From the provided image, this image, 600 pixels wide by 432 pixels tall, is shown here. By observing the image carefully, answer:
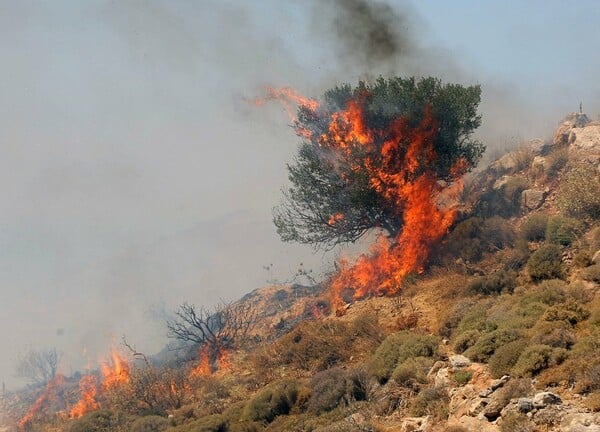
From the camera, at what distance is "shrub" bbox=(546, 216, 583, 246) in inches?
828

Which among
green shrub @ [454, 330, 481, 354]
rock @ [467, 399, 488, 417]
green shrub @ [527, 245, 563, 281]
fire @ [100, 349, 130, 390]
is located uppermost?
fire @ [100, 349, 130, 390]

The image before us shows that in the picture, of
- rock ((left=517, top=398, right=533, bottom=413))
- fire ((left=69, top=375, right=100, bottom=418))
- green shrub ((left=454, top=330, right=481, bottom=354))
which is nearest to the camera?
rock ((left=517, top=398, right=533, bottom=413))

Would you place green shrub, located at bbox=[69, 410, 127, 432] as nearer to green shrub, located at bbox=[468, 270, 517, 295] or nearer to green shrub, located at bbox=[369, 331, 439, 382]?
green shrub, located at bbox=[369, 331, 439, 382]

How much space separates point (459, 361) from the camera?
1416 cm

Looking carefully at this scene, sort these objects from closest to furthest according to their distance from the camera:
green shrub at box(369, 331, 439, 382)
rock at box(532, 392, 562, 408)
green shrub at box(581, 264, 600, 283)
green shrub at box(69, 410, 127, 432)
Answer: rock at box(532, 392, 562, 408)
green shrub at box(581, 264, 600, 283)
green shrub at box(369, 331, 439, 382)
green shrub at box(69, 410, 127, 432)

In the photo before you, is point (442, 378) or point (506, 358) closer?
point (506, 358)

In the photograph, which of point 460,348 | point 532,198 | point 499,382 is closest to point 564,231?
point 532,198

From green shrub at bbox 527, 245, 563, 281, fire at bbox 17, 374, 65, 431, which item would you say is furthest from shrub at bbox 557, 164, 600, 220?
fire at bbox 17, 374, 65, 431

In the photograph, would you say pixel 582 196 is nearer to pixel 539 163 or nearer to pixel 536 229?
pixel 536 229

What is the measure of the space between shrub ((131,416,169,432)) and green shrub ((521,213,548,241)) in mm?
17722

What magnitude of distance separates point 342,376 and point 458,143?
786 inches

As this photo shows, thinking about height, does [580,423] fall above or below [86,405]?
below

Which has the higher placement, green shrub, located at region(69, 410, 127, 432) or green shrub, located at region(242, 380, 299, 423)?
green shrub, located at region(69, 410, 127, 432)

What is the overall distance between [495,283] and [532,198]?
9.97 m
